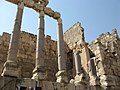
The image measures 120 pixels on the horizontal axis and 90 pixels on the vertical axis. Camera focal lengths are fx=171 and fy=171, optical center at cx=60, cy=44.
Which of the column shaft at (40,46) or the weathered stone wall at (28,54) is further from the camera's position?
the weathered stone wall at (28,54)

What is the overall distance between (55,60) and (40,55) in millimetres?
5983

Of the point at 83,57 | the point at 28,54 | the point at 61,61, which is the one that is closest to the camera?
the point at 61,61

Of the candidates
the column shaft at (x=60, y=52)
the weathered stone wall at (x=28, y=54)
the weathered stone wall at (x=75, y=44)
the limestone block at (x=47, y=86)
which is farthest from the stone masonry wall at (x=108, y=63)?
the weathered stone wall at (x=28, y=54)

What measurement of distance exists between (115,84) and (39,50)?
4843 mm

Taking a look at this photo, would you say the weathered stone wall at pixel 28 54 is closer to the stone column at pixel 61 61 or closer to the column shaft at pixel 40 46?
the stone column at pixel 61 61

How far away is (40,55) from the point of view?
934cm

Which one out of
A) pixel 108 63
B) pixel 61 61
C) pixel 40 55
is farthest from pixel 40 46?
pixel 108 63

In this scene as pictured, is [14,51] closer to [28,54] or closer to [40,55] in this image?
[40,55]

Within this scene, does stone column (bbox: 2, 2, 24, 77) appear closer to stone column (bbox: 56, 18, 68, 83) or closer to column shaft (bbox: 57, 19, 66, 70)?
stone column (bbox: 56, 18, 68, 83)

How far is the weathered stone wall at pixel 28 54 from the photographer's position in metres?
13.2

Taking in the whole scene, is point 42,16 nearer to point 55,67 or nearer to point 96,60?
point 96,60

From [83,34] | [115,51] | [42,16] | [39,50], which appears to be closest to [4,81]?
[39,50]

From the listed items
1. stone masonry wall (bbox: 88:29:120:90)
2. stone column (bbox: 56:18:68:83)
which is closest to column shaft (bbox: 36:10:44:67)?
stone column (bbox: 56:18:68:83)

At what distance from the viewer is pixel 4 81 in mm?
7008
